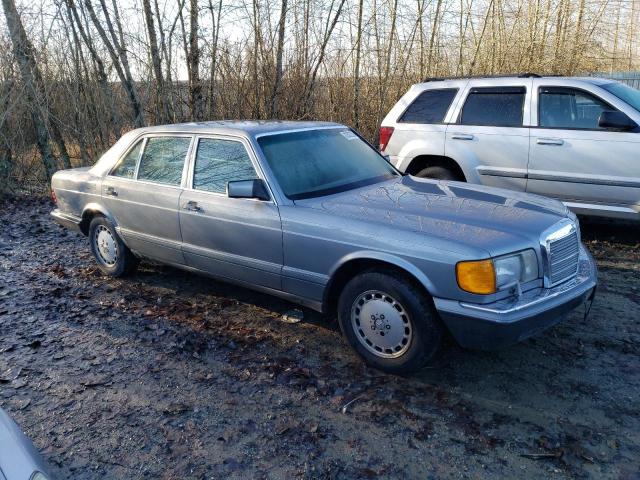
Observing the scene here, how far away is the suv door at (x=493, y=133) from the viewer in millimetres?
6305

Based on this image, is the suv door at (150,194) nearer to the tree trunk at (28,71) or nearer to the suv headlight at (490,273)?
the suv headlight at (490,273)

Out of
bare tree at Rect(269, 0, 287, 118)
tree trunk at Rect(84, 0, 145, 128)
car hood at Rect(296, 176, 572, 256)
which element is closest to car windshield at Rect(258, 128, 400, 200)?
car hood at Rect(296, 176, 572, 256)

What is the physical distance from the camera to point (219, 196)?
14.0 ft

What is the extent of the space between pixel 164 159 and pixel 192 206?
28.4 inches

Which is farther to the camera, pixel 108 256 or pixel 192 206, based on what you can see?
pixel 108 256

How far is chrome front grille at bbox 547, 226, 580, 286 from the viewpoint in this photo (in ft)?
10.9

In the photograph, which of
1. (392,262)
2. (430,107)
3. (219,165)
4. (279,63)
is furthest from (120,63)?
(392,262)

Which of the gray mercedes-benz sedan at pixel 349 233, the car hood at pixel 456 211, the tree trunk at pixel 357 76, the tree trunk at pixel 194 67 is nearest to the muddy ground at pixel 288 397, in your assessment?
the gray mercedes-benz sedan at pixel 349 233

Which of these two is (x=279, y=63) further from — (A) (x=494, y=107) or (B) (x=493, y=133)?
(B) (x=493, y=133)

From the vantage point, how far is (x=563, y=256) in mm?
3461

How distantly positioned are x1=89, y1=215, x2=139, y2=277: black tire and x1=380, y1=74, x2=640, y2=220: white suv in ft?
11.9

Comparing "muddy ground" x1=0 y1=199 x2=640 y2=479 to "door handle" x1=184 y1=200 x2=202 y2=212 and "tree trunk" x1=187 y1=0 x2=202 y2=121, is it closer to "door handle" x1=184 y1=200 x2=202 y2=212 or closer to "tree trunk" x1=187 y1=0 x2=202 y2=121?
"door handle" x1=184 y1=200 x2=202 y2=212

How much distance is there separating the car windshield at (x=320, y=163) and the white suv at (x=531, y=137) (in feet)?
7.38

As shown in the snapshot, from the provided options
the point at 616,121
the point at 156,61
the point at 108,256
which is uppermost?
the point at 156,61
